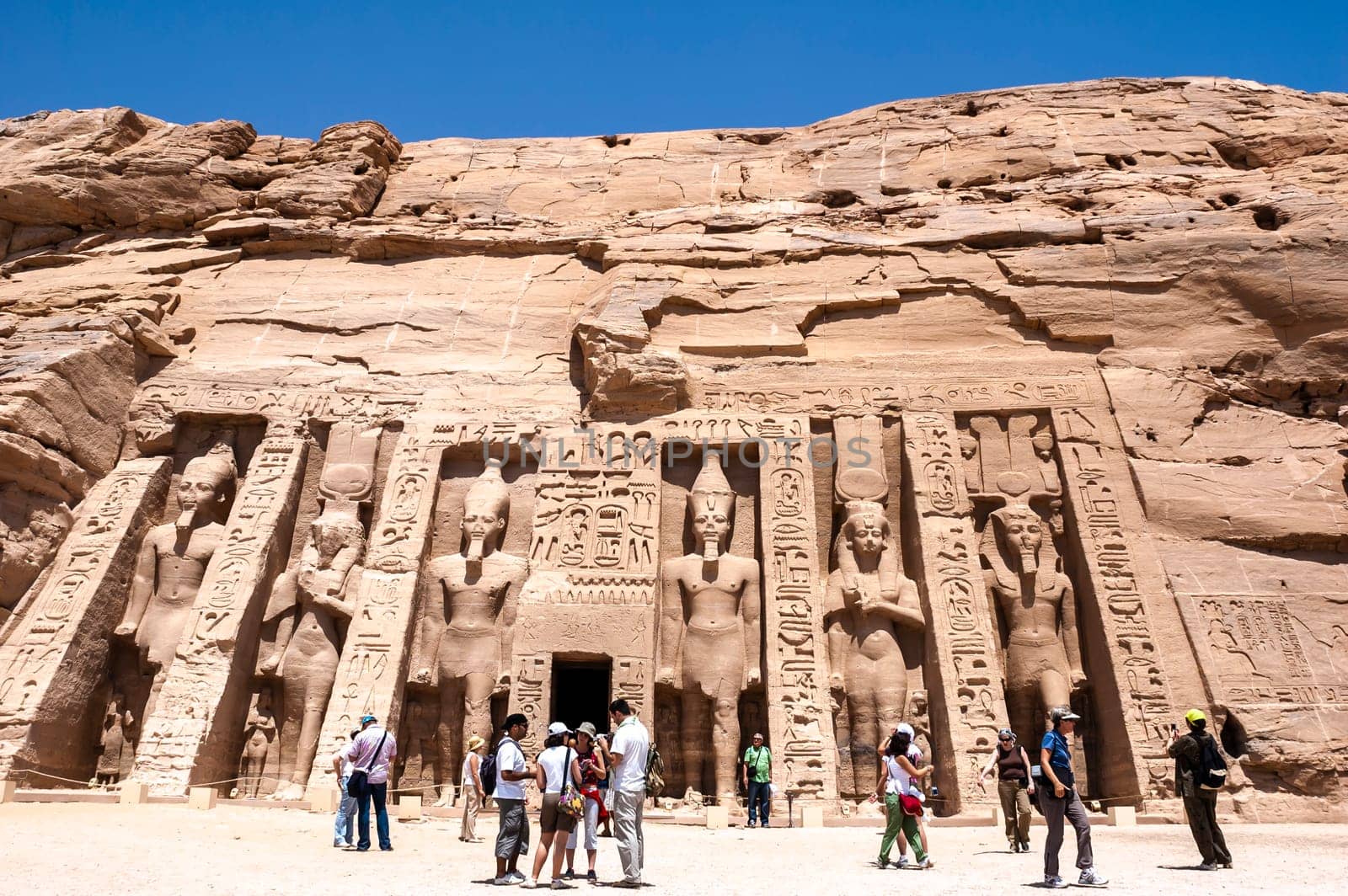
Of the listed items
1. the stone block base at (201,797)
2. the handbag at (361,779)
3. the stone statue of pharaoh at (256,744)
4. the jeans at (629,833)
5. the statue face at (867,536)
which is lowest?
the jeans at (629,833)

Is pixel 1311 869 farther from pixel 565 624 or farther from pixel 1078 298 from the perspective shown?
pixel 1078 298

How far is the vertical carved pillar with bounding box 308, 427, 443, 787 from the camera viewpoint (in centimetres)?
1102

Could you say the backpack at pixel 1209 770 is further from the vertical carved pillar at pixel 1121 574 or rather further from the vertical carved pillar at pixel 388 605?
the vertical carved pillar at pixel 388 605

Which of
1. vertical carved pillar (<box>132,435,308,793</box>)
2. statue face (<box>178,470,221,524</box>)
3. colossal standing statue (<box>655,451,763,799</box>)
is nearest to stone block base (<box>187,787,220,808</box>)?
vertical carved pillar (<box>132,435,308,793</box>)

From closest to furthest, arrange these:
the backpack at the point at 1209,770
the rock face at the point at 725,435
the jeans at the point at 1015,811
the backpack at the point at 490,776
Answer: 1. the backpack at the point at 490,776
2. the backpack at the point at 1209,770
3. the jeans at the point at 1015,811
4. the rock face at the point at 725,435

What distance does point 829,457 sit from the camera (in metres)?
13.1

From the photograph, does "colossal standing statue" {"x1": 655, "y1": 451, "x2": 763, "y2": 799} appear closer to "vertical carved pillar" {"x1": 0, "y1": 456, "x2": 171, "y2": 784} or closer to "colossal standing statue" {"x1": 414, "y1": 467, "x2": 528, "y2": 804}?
"colossal standing statue" {"x1": 414, "y1": 467, "x2": 528, "y2": 804}

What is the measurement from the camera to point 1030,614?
39.0ft

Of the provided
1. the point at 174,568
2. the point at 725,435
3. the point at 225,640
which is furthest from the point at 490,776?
the point at 174,568

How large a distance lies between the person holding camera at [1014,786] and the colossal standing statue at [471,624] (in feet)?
17.8

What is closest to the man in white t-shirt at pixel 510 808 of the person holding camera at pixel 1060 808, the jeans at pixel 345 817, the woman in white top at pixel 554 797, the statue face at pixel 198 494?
the woman in white top at pixel 554 797

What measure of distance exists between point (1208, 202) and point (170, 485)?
14.0 meters

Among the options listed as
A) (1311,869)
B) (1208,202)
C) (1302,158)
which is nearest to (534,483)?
(1311,869)

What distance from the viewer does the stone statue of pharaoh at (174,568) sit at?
478 inches
